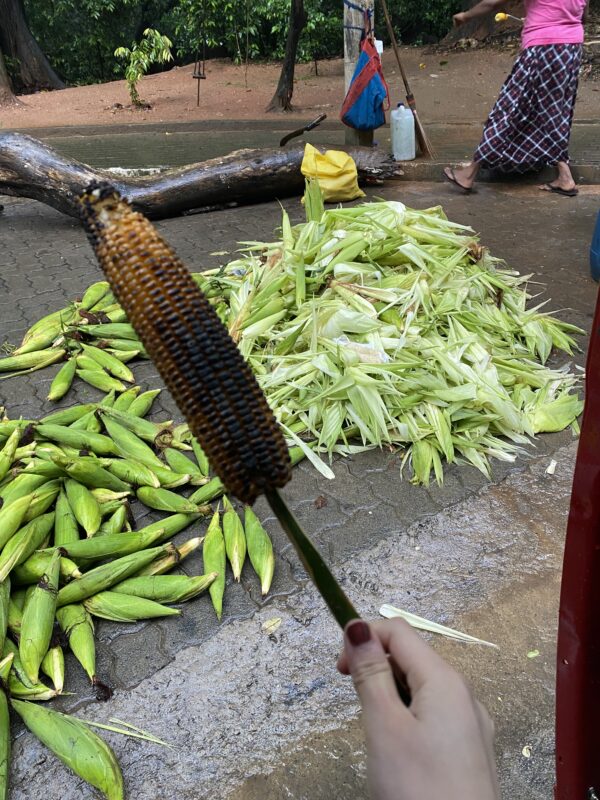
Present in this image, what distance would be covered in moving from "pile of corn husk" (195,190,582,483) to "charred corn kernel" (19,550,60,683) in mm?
1535

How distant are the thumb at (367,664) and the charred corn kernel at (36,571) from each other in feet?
6.81

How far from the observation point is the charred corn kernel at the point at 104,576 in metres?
2.61

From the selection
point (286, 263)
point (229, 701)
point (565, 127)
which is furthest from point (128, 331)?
point (565, 127)

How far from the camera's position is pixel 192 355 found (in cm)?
94

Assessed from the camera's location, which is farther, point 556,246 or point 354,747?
point 556,246

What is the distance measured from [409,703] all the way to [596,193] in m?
7.93

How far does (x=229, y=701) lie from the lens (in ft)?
7.63

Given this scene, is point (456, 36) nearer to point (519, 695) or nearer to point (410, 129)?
point (410, 129)

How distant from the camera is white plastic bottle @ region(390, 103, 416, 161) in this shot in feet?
27.1

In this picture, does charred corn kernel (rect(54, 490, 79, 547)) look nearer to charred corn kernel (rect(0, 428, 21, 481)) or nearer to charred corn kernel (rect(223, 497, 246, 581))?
charred corn kernel (rect(0, 428, 21, 481))

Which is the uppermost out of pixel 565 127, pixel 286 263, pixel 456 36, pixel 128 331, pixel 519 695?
pixel 456 36

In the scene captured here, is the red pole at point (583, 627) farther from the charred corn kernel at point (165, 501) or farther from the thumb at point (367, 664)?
the charred corn kernel at point (165, 501)

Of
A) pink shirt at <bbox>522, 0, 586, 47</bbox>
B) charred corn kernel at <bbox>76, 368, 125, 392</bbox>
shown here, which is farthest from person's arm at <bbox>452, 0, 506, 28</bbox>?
charred corn kernel at <bbox>76, 368, 125, 392</bbox>

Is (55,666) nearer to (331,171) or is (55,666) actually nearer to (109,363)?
(109,363)
